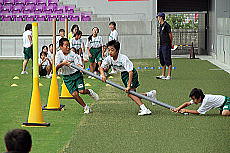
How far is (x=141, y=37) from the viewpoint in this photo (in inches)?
1187

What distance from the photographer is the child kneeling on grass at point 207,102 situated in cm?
986

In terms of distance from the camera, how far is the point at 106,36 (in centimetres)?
2944

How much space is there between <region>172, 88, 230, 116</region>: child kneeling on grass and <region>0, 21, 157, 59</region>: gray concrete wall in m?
19.3

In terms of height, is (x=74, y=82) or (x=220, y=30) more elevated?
(x=220, y=30)

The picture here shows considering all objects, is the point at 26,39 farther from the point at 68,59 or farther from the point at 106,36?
the point at 106,36

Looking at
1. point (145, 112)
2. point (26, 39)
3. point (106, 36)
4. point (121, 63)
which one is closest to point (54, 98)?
point (121, 63)

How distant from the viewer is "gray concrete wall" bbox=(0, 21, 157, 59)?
2923 centimetres

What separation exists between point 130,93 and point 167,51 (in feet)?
24.3

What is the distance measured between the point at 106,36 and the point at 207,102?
64.6 feet

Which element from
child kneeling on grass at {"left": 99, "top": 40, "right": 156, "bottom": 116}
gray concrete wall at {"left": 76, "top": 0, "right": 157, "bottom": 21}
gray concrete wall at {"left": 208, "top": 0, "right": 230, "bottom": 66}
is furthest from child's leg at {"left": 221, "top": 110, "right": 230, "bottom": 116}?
gray concrete wall at {"left": 76, "top": 0, "right": 157, "bottom": 21}

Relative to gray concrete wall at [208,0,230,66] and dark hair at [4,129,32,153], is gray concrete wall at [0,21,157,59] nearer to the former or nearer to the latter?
gray concrete wall at [208,0,230,66]

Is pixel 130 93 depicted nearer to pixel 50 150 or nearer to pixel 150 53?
pixel 50 150

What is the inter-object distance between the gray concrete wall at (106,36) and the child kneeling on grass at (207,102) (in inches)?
761

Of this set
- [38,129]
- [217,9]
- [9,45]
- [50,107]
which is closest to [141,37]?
[217,9]
